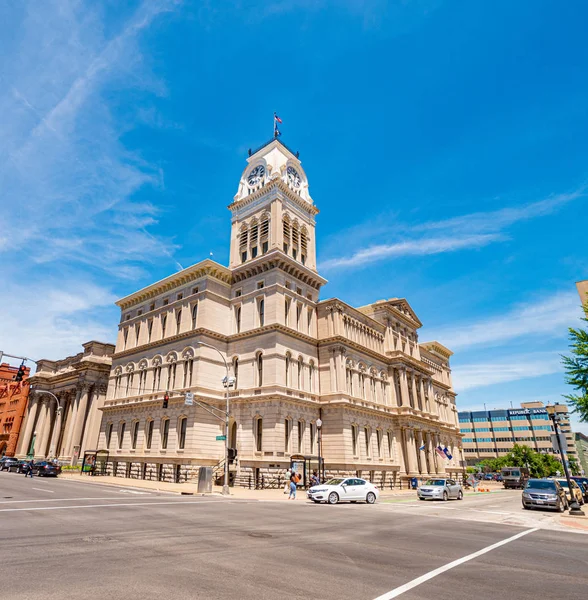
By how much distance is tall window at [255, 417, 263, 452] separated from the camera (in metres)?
37.4

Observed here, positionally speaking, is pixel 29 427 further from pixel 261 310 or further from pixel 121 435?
pixel 261 310

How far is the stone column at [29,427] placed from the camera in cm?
6812

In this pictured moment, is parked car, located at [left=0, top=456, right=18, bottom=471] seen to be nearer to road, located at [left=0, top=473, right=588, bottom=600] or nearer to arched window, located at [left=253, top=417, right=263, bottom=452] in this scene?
arched window, located at [left=253, top=417, right=263, bottom=452]

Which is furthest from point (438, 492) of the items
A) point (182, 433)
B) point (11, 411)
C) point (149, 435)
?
point (11, 411)

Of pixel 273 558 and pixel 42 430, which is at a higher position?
pixel 42 430

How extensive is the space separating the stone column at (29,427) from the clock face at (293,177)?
5674 cm

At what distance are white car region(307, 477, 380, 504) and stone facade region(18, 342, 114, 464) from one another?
39765 millimetres

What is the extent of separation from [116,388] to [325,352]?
2640 cm

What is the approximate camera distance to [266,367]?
129 ft

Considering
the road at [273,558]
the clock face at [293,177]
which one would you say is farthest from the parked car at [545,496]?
the clock face at [293,177]

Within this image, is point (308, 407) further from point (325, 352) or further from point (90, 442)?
point (90, 442)

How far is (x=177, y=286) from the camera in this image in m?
47.5

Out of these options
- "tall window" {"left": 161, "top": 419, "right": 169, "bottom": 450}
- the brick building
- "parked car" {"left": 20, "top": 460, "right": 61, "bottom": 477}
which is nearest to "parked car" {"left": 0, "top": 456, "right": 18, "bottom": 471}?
"parked car" {"left": 20, "top": 460, "right": 61, "bottom": 477}

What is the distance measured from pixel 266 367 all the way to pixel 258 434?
6154 millimetres
